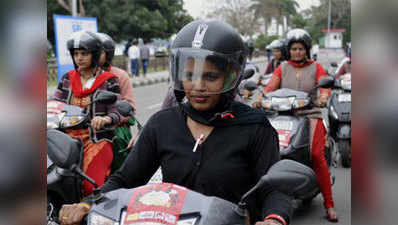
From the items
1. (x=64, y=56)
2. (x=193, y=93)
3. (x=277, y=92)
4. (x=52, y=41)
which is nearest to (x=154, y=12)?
(x=52, y=41)

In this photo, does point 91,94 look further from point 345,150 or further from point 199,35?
point 345,150

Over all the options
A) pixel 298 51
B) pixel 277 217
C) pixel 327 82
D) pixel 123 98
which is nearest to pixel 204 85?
pixel 277 217

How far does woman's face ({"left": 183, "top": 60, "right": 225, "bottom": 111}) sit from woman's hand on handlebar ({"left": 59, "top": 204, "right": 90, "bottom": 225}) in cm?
69

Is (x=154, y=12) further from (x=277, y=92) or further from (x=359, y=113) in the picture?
(x=359, y=113)

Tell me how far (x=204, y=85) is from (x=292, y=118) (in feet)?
9.65

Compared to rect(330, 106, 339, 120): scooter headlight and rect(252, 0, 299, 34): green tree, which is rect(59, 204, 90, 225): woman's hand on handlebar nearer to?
rect(330, 106, 339, 120): scooter headlight

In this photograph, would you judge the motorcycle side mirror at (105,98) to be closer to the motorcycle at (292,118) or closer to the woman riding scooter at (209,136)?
the woman riding scooter at (209,136)

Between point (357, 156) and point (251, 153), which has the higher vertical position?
point (357, 156)

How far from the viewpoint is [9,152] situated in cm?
108

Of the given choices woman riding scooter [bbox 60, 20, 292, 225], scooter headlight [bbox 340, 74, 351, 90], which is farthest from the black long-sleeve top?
scooter headlight [bbox 340, 74, 351, 90]

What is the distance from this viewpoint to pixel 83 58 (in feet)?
14.8

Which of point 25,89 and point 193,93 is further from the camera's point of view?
point 193,93

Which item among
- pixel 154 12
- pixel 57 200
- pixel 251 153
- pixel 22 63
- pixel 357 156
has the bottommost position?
pixel 57 200

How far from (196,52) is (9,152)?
1.32 metres
